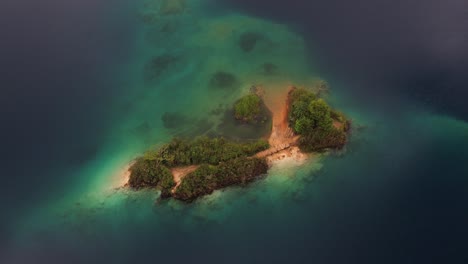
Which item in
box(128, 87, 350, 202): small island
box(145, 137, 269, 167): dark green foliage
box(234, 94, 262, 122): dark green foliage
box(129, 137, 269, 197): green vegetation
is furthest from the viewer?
box(234, 94, 262, 122): dark green foliage

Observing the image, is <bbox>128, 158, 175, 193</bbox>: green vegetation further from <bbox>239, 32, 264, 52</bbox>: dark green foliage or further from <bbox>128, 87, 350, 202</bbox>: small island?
<bbox>239, 32, 264, 52</bbox>: dark green foliage

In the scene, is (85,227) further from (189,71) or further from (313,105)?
(313,105)

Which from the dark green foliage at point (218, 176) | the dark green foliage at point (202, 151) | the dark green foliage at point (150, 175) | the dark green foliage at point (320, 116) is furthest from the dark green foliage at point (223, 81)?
the dark green foliage at point (150, 175)

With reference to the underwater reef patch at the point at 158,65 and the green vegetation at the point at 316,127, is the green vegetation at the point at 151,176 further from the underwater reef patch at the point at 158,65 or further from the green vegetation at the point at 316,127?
the green vegetation at the point at 316,127

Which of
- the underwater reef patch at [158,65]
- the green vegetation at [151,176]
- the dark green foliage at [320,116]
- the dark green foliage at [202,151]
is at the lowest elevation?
the green vegetation at [151,176]

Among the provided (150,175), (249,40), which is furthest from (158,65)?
(150,175)

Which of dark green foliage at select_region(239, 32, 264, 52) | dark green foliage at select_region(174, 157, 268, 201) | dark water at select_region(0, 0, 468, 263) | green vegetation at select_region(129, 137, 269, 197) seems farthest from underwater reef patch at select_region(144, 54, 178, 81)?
dark green foliage at select_region(174, 157, 268, 201)

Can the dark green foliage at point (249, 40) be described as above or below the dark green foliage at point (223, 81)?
above

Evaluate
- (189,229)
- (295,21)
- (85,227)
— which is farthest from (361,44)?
(85,227)
